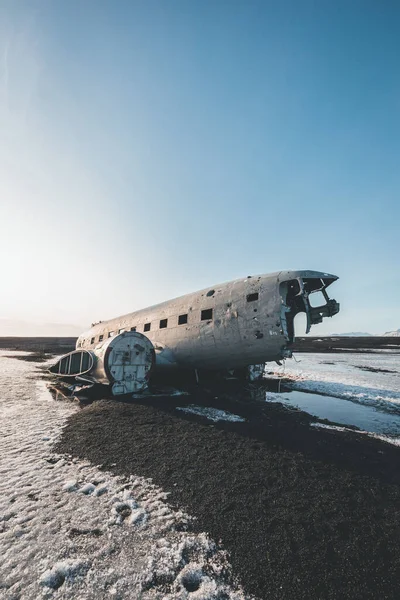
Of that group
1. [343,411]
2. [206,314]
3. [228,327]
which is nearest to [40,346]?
[206,314]

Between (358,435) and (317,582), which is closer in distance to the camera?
(317,582)

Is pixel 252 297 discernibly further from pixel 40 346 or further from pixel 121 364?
pixel 40 346

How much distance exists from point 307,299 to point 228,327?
3858mm

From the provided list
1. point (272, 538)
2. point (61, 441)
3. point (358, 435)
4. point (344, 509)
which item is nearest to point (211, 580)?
point (272, 538)

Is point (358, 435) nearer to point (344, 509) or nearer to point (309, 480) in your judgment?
point (309, 480)

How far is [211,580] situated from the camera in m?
3.32

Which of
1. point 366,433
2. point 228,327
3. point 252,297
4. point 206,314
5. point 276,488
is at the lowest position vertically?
point 366,433

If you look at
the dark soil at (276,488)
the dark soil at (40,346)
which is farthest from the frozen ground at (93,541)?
the dark soil at (40,346)

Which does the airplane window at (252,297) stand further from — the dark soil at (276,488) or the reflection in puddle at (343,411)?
the reflection in puddle at (343,411)

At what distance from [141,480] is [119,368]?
23.5 ft

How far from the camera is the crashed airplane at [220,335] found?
11852mm

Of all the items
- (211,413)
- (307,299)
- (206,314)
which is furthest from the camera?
(206,314)

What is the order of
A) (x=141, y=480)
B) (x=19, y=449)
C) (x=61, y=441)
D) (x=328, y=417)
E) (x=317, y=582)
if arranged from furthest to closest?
(x=328, y=417) → (x=61, y=441) → (x=19, y=449) → (x=141, y=480) → (x=317, y=582)

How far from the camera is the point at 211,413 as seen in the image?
10578 mm
